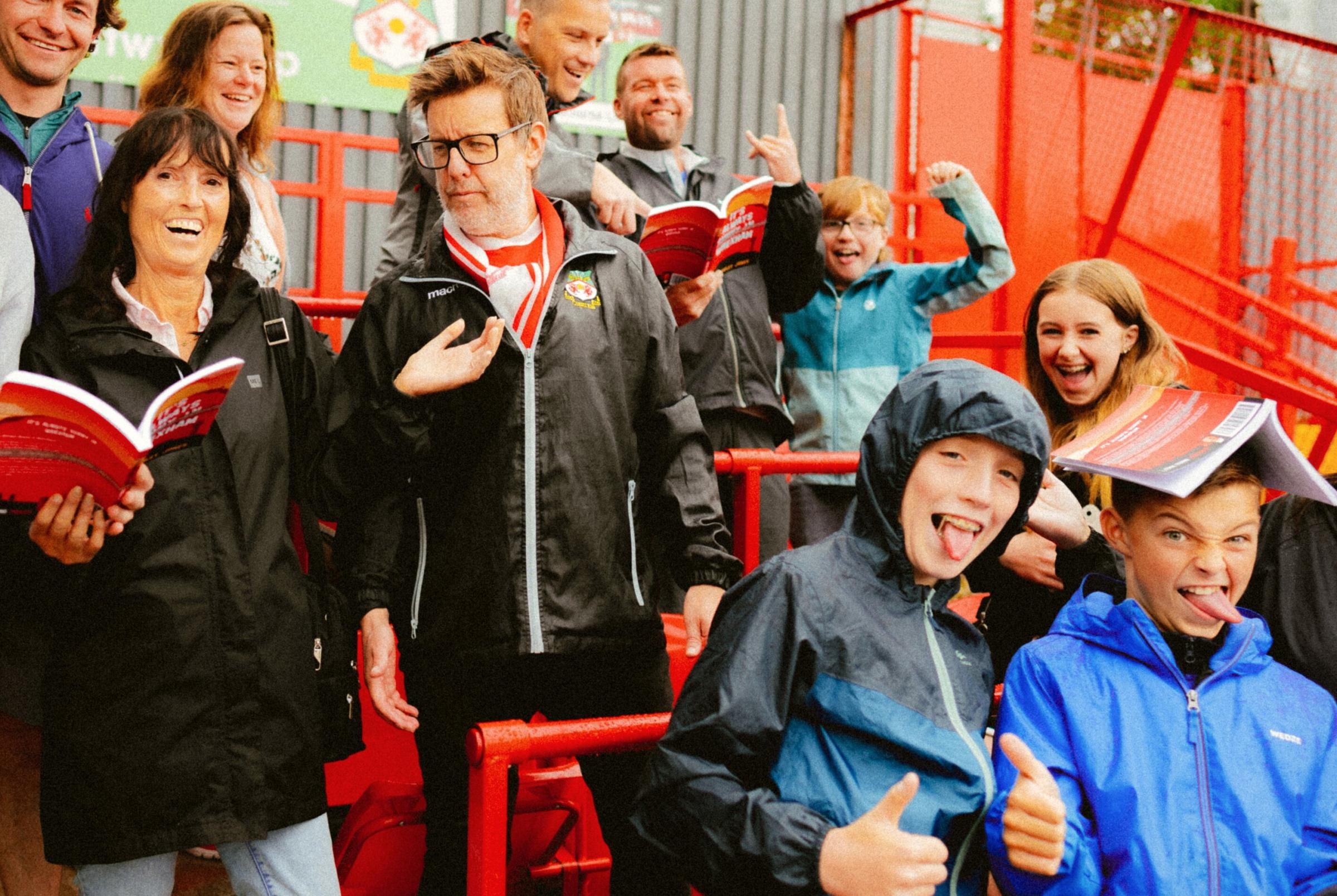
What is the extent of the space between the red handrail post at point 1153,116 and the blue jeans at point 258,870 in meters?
5.65

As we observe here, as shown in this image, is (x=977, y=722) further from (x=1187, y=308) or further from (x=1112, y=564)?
(x=1187, y=308)

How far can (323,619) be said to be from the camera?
252 cm

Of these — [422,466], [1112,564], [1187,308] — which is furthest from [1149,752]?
[1187,308]

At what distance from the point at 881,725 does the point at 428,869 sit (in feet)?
3.96

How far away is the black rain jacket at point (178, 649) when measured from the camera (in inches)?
88.0

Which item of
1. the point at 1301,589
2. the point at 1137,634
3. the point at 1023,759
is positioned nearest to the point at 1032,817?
the point at 1023,759

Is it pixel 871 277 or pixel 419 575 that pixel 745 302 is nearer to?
pixel 871 277

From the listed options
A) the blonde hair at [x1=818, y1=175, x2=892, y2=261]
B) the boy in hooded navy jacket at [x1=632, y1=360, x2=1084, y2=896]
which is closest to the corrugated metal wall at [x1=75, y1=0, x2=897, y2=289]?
the blonde hair at [x1=818, y1=175, x2=892, y2=261]

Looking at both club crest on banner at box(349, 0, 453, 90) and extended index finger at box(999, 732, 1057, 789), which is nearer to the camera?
extended index finger at box(999, 732, 1057, 789)

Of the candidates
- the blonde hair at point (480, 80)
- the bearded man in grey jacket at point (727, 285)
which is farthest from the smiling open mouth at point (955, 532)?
the bearded man in grey jacket at point (727, 285)

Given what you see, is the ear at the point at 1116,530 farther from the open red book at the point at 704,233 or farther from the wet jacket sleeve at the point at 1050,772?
the open red book at the point at 704,233

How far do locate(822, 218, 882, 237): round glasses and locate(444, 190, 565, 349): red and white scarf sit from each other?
95.3 inches

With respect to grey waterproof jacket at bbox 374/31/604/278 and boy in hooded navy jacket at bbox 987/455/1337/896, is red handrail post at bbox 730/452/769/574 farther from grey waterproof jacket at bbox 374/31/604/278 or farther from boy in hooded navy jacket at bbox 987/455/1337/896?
boy in hooded navy jacket at bbox 987/455/1337/896

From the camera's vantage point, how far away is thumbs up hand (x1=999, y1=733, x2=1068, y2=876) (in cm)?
183
